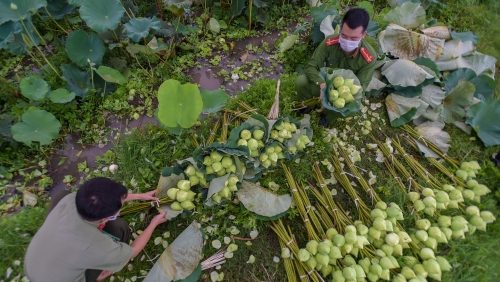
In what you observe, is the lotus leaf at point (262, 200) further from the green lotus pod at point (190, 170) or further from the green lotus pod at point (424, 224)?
the green lotus pod at point (424, 224)

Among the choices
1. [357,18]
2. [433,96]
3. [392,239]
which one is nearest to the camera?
[392,239]

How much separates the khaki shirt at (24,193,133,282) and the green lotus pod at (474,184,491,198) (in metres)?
3.12

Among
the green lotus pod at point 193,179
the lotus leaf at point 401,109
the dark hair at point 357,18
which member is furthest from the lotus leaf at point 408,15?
the green lotus pod at point 193,179

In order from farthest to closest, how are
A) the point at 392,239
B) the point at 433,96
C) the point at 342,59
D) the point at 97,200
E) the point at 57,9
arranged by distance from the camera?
the point at 57,9, the point at 433,96, the point at 342,59, the point at 392,239, the point at 97,200

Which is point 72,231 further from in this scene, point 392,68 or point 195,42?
point 392,68

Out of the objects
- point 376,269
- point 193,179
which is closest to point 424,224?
point 376,269

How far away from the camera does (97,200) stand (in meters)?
1.64

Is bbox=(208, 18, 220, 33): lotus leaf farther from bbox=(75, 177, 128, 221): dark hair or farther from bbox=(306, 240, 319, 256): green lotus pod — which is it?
bbox=(306, 240, 319, 256): green lotus pod

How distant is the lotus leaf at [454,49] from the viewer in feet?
10.5

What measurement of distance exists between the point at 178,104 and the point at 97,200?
99 cm

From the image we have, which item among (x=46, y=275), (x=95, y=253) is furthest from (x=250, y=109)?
(x=46, y=275)

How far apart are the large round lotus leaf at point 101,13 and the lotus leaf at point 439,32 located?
11.5 feet

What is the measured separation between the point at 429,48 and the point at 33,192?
178 inches

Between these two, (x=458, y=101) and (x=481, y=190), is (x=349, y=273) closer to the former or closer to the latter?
(x=481, y=190)
